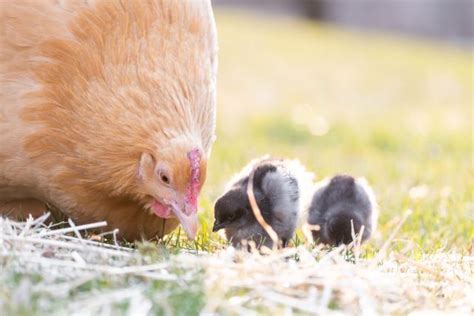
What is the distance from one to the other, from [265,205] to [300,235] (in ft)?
1.55

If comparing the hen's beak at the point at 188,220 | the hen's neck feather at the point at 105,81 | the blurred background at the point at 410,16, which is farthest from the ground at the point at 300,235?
the blurred background at the point at 410,16

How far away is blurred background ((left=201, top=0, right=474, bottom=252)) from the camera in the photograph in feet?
22.6

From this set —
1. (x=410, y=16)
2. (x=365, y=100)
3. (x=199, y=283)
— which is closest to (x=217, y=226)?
(x=199, y=283)

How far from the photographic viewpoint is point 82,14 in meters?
4.47

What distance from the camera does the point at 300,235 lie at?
18.5ft

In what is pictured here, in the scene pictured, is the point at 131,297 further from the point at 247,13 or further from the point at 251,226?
the point at 247,13

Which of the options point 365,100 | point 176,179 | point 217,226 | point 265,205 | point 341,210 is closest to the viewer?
point 176,179

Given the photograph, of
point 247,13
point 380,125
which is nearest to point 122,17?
point 380,125

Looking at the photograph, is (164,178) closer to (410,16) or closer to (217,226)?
(217,226)

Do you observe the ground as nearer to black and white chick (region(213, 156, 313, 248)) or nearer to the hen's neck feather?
black and white chick (region(213, 156, 313, 248))

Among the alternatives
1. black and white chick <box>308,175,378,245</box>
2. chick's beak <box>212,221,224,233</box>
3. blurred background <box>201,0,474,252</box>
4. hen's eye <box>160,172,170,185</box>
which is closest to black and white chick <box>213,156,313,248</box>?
chick's beak <box>212,221,224,233</box>

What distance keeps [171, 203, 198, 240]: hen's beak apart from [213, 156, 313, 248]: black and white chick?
79 cm

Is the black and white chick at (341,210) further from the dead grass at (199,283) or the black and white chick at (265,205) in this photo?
the dead grass at (199,283)

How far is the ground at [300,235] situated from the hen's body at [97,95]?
0.90ft
